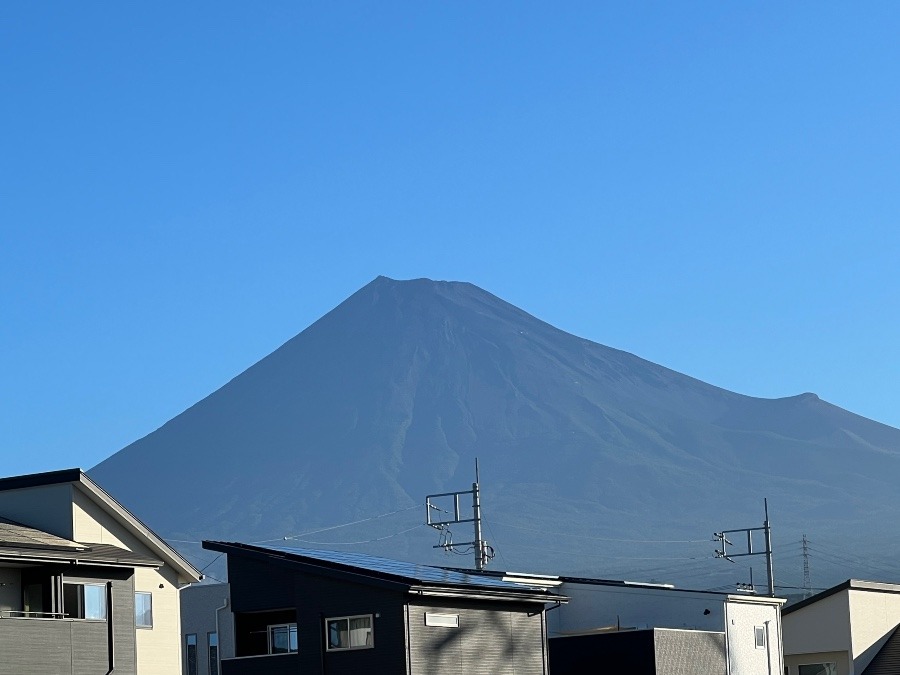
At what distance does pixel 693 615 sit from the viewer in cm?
4353

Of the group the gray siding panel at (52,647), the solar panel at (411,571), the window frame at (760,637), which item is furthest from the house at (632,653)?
the gray siding panel at (52,647)

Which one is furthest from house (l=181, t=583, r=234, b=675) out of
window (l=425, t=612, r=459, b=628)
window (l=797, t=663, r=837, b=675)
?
window (l=425, t=612, r=459, b=628)

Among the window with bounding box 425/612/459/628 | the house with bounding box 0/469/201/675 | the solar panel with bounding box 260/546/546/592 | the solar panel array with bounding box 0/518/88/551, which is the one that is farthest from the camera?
the solar panel with bounding box 260/546/546/592

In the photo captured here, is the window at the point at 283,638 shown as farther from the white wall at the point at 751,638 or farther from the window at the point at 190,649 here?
the window at the point at 190,649

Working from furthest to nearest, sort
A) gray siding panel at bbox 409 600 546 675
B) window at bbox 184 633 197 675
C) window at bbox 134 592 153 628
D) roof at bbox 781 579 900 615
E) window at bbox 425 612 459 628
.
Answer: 1. window at bbox 184 633 197 675
2. roof at bbox 781 579 900 615
3. window at bbox 134 592 153 628
4. window at bbox 425 612 459 628
5. gray siding panel at bbox 409 600 546 675

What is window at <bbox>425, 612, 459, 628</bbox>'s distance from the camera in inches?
1278

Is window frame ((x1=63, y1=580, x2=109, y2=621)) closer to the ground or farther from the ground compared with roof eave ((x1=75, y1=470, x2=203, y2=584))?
closer to the ground

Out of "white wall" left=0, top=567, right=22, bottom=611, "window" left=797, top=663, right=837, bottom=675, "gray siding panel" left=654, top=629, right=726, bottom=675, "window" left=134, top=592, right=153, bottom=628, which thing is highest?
"white wall" left=0, top=567, right=22, bottom=611

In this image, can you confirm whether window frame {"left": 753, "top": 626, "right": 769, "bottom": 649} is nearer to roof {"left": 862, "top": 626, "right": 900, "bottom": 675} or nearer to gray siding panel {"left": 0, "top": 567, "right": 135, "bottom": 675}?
roof {"left": 862, "top": 626, "right": 900, "bottom": 675}

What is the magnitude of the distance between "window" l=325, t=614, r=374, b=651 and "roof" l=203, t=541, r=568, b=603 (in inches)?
39.3

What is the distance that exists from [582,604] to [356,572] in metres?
14.2

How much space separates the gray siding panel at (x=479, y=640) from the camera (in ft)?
106

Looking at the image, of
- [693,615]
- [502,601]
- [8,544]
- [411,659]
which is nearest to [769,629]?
[693,615]

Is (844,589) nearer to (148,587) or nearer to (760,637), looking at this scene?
(760,637)
